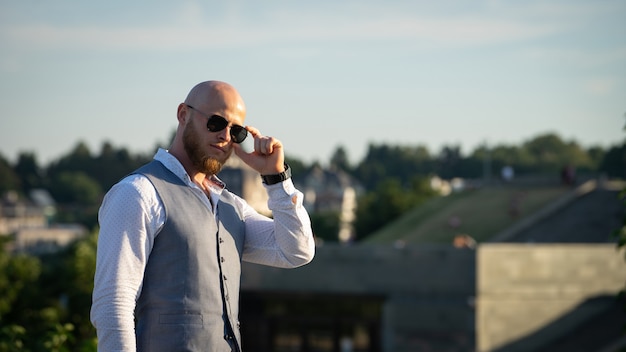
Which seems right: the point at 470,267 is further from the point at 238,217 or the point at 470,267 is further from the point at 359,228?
the point at 359,228

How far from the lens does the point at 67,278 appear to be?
1316 inches

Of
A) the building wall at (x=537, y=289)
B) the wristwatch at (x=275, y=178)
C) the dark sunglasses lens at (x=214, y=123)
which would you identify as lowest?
the building wall at (x=537, y=289)

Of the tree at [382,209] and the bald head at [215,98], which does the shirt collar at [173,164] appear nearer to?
the bald head at [215,98]

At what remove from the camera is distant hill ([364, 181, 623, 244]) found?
37459 millimetres

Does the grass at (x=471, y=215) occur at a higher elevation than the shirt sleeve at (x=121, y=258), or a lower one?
lower

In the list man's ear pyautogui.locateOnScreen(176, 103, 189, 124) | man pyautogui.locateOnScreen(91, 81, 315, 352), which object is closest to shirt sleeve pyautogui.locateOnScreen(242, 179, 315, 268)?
man pyautogui.locateOnScreen(91, 81, 315, 352)

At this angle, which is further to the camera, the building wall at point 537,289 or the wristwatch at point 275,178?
the building wall at point 537,289

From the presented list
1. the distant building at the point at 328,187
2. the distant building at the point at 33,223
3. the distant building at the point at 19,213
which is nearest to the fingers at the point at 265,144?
the distant building at the point at 33,223

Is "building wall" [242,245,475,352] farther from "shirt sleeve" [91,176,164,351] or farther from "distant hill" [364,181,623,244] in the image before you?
"shirt sleeve" [91,176,164,351]

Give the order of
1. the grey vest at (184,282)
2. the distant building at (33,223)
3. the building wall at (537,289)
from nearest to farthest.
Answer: the grey vest at (184,282)
the building wall at (537,289)
the distant building at (33,223)

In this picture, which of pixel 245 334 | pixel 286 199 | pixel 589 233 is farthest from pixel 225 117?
pixel 589 233

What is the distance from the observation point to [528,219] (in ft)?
124

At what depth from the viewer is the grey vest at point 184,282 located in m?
3.75

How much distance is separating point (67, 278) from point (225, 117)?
3074cm
